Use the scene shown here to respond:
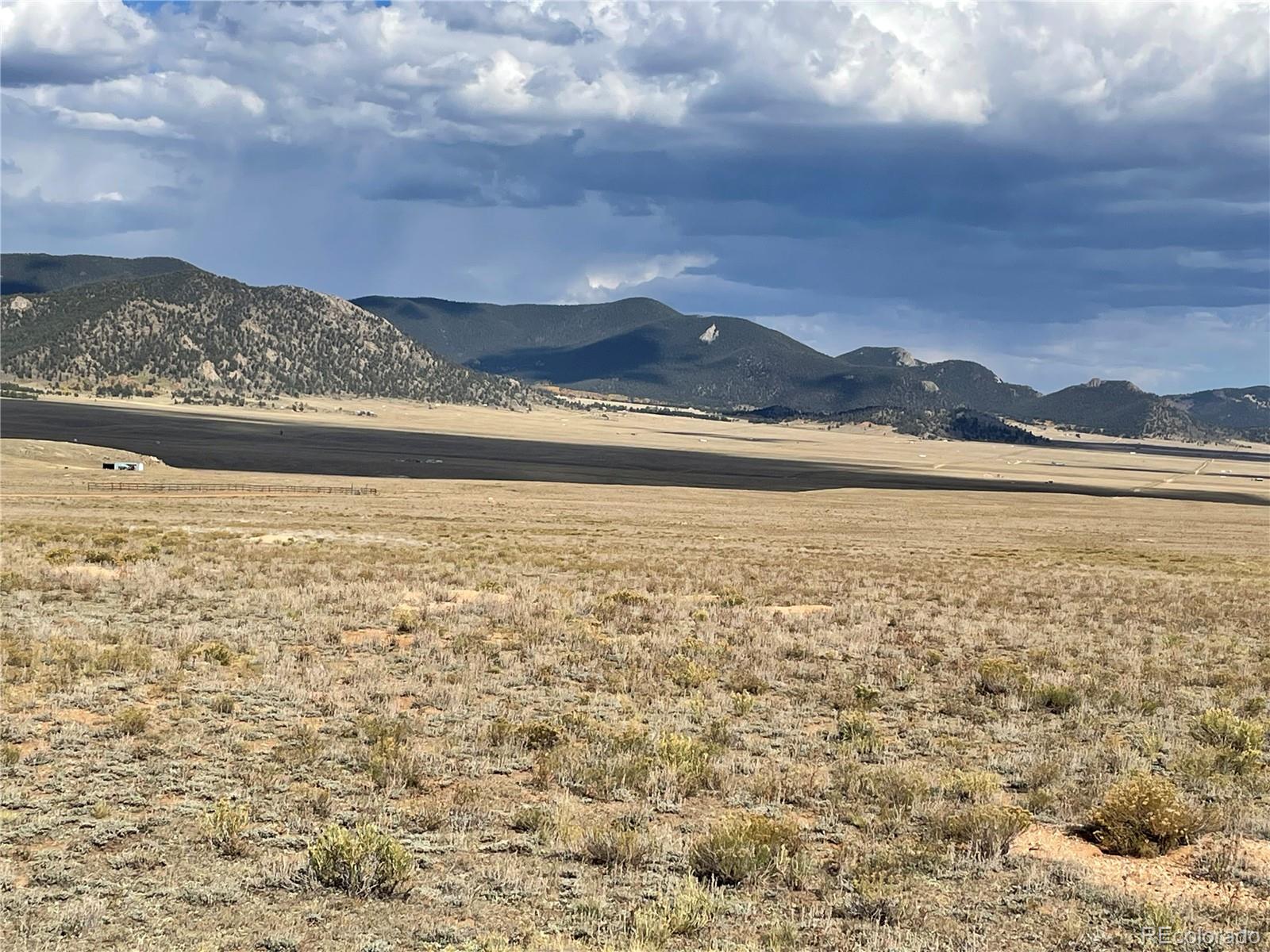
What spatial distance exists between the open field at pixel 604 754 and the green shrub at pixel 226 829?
42 mm

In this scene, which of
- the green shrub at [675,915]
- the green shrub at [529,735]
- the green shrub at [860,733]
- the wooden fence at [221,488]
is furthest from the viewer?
the wooden fence at [221,488]

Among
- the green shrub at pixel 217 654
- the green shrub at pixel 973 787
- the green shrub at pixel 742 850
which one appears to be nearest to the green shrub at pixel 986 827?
the green shrub at pixel 973 787

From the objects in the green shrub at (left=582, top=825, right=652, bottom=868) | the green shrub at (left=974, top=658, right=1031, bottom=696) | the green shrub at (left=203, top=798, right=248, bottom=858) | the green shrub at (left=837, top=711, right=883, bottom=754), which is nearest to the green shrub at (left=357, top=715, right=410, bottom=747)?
the green shrub at (left=203, top=798, right=248, bottom=858)

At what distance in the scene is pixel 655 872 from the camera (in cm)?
1062

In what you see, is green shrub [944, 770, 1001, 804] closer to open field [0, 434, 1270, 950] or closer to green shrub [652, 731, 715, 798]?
open field [0, 434, 1270, 950]

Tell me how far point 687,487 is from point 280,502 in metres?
48.2

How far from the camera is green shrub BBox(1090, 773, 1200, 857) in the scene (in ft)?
38.2

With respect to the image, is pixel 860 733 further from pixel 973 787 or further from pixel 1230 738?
pixel 1230 738

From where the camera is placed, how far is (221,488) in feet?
261

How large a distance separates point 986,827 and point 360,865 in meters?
6.73

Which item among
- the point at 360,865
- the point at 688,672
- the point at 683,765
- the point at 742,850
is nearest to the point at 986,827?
the point at 742,850

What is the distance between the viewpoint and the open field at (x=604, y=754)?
9.77 m

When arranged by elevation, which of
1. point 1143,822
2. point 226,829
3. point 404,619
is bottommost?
point 404,619

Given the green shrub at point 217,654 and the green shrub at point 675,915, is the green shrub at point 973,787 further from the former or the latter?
the green shrub at point 217,654
